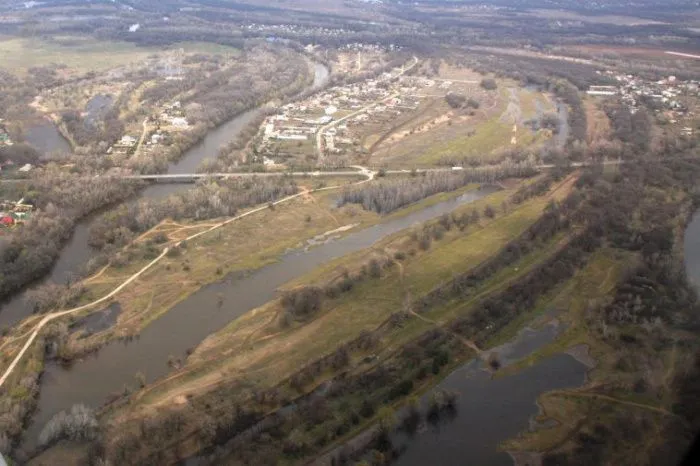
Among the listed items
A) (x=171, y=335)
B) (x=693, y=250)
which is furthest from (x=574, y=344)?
(x=171, y=335)

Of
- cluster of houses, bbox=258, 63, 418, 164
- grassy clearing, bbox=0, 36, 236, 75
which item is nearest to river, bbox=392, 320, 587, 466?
cluster of houses, bbox=258, 63, 418, 164

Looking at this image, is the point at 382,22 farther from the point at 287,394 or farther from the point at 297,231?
the point at 287,394

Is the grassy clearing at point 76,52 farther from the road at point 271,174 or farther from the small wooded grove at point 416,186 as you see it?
the small wooded grove at point 416,186

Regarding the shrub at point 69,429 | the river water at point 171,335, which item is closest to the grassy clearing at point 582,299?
the river water at point 171,335

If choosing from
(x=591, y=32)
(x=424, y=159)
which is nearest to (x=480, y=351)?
(x=424, y=159)

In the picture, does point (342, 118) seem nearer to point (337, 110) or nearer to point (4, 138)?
point (337, 110)

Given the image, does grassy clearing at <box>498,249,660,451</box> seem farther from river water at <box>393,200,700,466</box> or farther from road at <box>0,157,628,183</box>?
road at <box>0,157,628,183</box>
